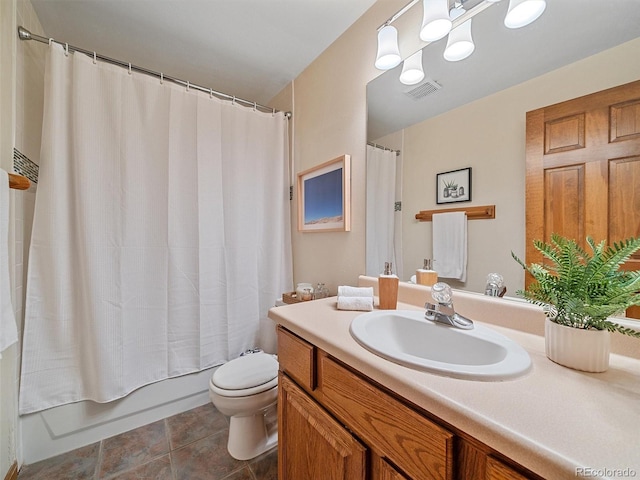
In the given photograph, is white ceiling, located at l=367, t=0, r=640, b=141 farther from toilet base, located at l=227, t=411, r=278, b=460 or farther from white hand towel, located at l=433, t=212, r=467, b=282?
→ toilet base, located at l=227, t=411, r=278, b=460

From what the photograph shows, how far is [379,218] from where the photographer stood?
1.31m

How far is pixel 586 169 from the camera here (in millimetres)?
708

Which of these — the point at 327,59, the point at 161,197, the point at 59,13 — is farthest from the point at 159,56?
the point at 327,59

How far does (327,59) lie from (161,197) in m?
1.32

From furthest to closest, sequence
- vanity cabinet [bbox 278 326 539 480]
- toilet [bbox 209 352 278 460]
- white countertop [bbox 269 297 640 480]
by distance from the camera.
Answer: toilet [bbox 209 352 278 460] < vanity cabinet [bbox 278 326 539 480] < white countertop [bbox 269 297 640 480]

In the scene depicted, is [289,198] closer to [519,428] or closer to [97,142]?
[97,142]

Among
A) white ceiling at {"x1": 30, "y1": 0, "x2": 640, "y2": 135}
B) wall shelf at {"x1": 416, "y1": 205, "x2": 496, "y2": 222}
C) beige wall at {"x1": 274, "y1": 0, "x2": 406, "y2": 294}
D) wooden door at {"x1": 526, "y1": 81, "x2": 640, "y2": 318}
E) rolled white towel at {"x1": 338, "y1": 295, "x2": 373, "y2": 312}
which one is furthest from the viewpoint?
beige wall at {"x1": 274, "y1": 0, "x2": 406, "y2": 294}

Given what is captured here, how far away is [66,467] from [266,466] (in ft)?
3.21

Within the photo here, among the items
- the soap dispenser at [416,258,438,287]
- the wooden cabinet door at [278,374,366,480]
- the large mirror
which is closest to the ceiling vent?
the large mirror

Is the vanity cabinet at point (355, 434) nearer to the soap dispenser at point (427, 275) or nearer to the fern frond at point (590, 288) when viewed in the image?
the fern frond at point (590, 288)

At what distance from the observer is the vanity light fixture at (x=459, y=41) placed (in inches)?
38.1

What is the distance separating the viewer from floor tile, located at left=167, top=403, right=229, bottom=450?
4.71 ft

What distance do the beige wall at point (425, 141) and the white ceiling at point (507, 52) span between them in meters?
0.04

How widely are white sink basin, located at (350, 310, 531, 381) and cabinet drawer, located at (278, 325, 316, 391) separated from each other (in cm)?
18
